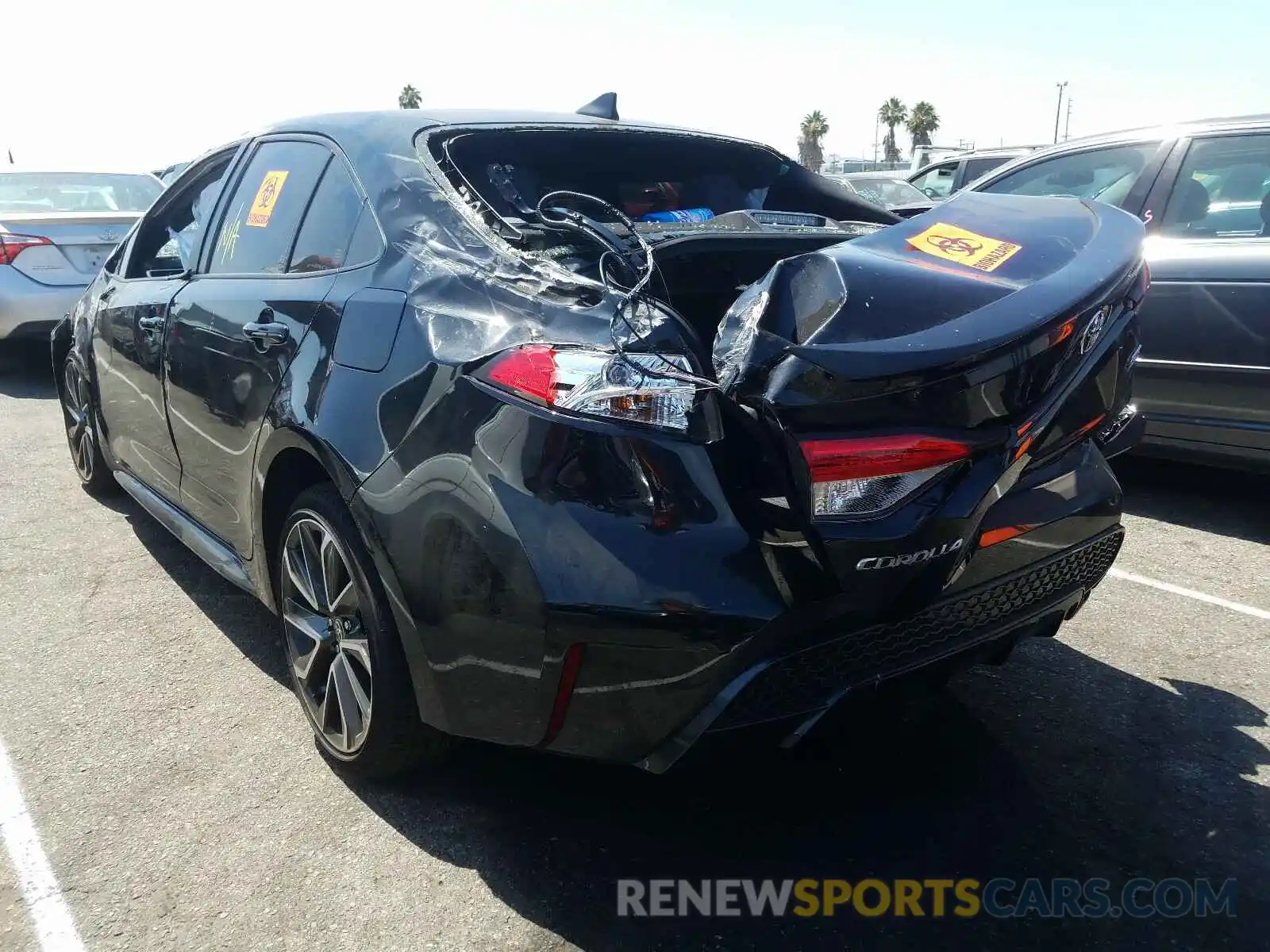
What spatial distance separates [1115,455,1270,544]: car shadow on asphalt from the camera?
4613 millimetres

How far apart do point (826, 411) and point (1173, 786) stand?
1479 millimetres

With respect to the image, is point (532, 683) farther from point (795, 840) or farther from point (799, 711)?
point (795, 840)

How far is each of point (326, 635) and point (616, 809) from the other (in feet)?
2.75

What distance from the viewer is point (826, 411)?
6.18ft

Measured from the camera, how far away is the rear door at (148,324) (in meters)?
3.62

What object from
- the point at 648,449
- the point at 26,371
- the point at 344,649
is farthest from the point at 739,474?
the point at 26,371

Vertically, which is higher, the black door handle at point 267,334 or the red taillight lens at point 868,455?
the black door handle at point 267,334

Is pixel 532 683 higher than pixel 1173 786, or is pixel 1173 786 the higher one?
pixel 532 683

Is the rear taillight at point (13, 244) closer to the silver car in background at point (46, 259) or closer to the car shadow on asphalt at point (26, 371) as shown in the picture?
the silver car in background at point (46, 259)

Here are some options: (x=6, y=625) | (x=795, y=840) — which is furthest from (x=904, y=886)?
(x=6, y=625)

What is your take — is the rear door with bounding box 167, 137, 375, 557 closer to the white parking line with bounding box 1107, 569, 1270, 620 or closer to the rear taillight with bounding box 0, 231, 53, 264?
the white parking line with bounding box 1107, 569, 1270, 620

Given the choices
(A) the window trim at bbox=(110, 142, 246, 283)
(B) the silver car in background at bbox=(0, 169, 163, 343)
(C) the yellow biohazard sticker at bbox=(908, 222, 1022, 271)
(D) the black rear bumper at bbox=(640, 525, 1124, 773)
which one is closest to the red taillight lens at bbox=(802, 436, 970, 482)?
(D) the black rear bumper at bbox=(640, 525, 1124, 773)

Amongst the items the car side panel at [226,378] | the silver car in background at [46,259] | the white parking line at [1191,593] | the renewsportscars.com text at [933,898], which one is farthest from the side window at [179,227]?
the silver car in background at [46,259]

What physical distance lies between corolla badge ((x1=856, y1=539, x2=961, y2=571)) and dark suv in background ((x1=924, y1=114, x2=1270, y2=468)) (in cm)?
307
